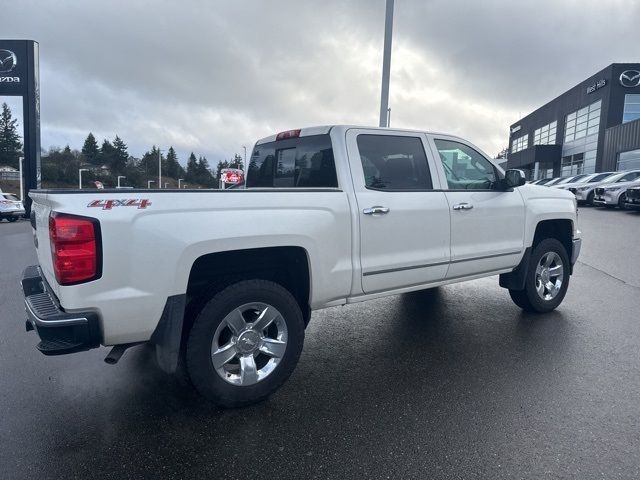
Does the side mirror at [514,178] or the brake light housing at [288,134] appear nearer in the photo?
the brake light housing at [288,134]

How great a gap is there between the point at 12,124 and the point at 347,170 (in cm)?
9345

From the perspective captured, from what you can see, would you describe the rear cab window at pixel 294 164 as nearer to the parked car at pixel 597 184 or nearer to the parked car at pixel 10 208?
the parked car at pixel 597 184

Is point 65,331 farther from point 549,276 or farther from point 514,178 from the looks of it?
point 549,276

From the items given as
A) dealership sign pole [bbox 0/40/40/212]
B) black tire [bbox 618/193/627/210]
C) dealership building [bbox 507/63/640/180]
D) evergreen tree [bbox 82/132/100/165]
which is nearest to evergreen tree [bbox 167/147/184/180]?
evergreen tree [bbox 82/132/100/165]

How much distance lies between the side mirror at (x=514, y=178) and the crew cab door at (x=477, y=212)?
0.41 ft

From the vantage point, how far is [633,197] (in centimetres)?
1722

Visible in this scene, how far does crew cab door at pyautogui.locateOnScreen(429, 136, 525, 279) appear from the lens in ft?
14.1

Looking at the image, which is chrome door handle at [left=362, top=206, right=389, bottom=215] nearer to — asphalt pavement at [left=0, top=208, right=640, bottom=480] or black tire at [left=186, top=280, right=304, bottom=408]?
black tire at [left=186, top=280, right=304, bottom=408]

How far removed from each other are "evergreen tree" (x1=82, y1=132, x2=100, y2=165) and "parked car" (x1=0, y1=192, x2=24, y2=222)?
45.8 meters

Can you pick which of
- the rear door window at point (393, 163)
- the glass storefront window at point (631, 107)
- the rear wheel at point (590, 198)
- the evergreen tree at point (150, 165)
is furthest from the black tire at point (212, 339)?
the evergreen tree at point (150, 165)

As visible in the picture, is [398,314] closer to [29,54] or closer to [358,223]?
[358,223]

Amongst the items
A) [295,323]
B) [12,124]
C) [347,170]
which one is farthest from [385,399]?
[12,124]

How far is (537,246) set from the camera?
513 centimetres

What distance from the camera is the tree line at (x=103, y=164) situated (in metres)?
51.3
